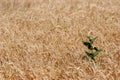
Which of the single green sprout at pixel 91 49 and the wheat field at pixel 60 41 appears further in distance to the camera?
the single green sprout at pixel 91 49

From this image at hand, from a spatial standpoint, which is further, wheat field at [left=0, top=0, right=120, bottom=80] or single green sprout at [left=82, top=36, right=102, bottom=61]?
single green sprout at [left=82, top=36, right=102, bottom=61]

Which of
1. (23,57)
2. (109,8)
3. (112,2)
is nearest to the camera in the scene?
(23,57)

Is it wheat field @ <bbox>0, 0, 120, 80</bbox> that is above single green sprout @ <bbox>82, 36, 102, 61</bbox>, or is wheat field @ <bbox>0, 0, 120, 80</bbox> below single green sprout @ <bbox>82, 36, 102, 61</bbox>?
below

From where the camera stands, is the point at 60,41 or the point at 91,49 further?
the point at 60,41

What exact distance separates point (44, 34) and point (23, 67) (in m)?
1.71

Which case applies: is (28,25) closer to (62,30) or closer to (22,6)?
(62,30)

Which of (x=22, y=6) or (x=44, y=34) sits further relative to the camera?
(x=22, y=6)

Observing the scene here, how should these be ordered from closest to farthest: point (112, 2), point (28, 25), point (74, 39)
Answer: point (74, 39) < point (28, 25) < point (112, 2)

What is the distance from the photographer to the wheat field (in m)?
3.32

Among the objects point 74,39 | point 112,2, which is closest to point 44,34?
point 74,39

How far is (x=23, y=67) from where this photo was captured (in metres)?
3.51

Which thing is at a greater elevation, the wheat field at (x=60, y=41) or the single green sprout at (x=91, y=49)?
the single green sprout at (x=91, y=49)

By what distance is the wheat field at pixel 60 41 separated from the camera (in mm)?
3318

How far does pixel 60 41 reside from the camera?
15.4ft
